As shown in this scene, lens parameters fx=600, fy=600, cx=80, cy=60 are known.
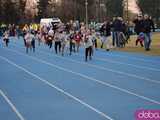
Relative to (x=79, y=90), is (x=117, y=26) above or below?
above

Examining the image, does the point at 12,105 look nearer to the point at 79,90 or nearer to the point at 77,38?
the point at 79,90

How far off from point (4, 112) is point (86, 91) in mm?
3866

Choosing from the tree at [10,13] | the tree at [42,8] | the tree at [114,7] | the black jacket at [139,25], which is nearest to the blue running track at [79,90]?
the black jacket at [139,25]

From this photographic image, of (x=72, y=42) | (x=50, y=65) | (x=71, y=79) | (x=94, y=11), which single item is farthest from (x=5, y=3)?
(x=71, y=79)

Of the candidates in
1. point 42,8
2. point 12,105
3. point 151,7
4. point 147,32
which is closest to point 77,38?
point 147,32

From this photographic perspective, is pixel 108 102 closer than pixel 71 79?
Yes

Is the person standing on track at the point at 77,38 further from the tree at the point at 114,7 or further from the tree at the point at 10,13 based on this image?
the tree at the point at 114,7

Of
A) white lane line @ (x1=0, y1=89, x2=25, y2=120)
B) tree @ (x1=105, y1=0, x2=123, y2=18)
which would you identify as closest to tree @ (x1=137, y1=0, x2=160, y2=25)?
tree @ (x1=105, y1=0, x2=123, y2=18)

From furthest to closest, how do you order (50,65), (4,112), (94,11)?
(94,11)
(50,65)
(4,112)

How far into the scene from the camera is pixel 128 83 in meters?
18.2

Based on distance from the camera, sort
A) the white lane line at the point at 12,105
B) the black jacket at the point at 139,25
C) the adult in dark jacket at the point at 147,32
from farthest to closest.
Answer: the black jacket at the point at 139,25 < the adult in dark jacket at the point at 147,32 < the white lane line at the point at 12,105

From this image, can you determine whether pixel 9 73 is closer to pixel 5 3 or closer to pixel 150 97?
Answer: pixel 150 97

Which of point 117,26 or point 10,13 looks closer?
point 117,26

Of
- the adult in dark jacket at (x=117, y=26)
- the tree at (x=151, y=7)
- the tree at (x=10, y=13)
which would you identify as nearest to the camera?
the adult in dark jacket at (x=117, y=26)
